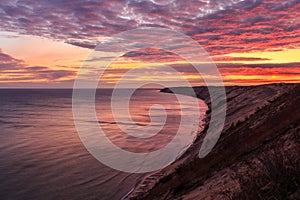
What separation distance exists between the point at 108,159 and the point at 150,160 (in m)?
3.94

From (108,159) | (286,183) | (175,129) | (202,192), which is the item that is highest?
(286,183)

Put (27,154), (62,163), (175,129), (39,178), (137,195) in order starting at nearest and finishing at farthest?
(137,195)
(39,178)
(62,163)
(27,154)
(175,129)

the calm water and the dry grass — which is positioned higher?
the dry grass

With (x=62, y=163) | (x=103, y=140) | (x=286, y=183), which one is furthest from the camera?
(x=103, y=140)

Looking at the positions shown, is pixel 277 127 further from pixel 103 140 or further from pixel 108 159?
pixel 103 140

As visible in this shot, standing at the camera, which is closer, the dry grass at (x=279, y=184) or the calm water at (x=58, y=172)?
the dry grass at (x=279, y=184)

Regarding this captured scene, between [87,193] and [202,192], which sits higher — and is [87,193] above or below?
below

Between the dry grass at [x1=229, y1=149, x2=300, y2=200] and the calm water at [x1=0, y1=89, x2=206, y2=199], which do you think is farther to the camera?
the calm water at [x1=0, y1=89, x2=206, y2=199]

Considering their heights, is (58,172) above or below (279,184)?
below

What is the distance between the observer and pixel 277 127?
17547 millimetres

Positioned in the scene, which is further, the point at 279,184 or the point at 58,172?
the point at 58,172

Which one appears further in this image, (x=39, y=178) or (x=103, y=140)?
(x=103, y=140)

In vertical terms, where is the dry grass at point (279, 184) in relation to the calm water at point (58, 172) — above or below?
above

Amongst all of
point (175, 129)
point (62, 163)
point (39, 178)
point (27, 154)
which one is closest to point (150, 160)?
point (62, 163)
